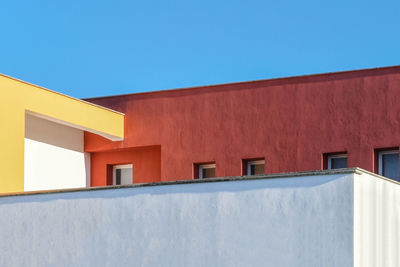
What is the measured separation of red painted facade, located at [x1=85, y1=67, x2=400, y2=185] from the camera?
19547mm

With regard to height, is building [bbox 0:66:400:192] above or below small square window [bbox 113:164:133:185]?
above

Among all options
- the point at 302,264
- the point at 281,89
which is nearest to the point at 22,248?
the point at 302,264

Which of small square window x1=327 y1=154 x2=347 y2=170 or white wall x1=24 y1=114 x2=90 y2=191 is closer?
small square window x1=327 y1=154 x2=347 y2=170

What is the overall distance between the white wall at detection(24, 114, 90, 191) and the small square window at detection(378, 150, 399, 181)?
7359 mm

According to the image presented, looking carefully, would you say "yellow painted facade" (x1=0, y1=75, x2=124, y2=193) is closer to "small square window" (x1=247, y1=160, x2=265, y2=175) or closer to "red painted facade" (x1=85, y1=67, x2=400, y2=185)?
"red painted facade" (x1=85, y1=67, x2=400, y2=185)

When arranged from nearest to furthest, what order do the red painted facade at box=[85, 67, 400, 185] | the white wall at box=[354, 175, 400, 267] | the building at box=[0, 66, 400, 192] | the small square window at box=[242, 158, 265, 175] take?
the white wall at box=[354, 175, 400, 267], the building at box=[0, 66, 400, 192], the red painted facade at box=[85, 67, 400, 185], the small square window at box=[242, 158, 265, 175]

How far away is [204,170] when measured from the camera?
21828mm

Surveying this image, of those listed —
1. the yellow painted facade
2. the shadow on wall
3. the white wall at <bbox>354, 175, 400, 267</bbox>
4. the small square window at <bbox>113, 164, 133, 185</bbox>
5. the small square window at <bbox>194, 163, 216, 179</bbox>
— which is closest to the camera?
the white wall at <bbox>354, 175, 400, 267</bbox>

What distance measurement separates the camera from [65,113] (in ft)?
69.1

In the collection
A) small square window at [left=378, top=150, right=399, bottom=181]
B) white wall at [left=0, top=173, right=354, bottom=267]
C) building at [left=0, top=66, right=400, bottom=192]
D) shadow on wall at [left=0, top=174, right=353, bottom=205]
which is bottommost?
white wall at [left=0, top=173, right=354, bottom=267]

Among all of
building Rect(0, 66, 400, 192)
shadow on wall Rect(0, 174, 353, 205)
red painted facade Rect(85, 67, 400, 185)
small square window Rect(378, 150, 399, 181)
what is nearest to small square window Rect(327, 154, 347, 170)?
building Rect(0, 66, 400, 192)

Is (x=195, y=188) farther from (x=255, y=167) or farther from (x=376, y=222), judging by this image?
(x=255, y=167)

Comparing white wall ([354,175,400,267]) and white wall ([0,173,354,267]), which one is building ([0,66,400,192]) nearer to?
white wall ([0,173,354,267])

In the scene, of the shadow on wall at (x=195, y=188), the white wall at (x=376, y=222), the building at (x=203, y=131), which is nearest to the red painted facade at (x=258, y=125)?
the building at (x=203, y=131)
